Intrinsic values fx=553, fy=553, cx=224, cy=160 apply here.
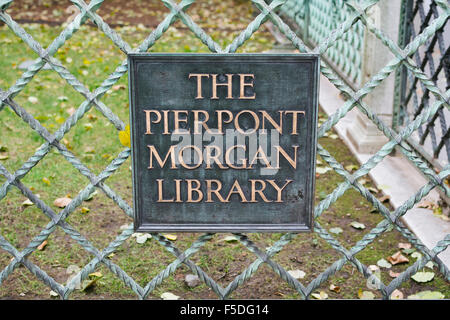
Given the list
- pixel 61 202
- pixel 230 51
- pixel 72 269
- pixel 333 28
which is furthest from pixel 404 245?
pixel 333 28

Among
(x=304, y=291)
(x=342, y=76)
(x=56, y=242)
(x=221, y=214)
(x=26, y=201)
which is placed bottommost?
(x=304, y=291)

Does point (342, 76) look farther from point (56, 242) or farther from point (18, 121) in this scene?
point (56, 242)

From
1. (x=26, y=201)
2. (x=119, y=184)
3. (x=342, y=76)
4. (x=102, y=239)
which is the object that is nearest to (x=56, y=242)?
(x=102, y=239)

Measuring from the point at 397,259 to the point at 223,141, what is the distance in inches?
54.0

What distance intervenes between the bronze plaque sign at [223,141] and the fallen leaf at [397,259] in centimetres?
97

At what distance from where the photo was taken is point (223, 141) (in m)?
2.11

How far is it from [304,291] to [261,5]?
1.17m

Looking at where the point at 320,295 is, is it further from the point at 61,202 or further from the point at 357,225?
the point at 61,202

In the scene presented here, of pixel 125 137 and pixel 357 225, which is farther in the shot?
pixel 357 225

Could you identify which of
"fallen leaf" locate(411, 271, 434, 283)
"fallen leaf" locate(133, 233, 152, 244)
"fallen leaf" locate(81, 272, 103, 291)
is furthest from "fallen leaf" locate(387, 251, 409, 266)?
"fallen leaf" locate(81, 272, 103, 291)

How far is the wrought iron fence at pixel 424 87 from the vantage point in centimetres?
336

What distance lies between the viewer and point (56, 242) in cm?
313

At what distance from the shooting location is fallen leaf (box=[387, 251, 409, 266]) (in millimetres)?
2915

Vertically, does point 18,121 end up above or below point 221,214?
above
